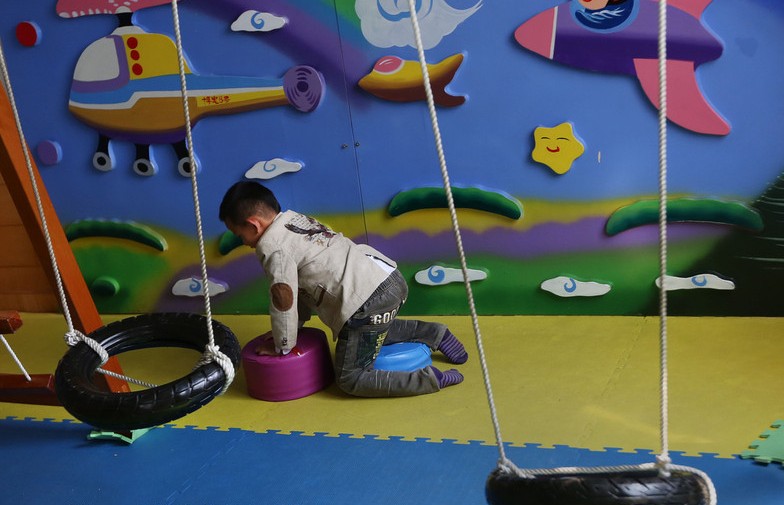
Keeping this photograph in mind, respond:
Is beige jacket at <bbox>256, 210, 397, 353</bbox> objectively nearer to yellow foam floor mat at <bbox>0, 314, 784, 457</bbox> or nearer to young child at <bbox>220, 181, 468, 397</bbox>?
young child at <bbox>220, 181, 468, 397</bbox>

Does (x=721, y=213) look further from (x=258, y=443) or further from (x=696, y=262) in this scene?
(x=258, y=443)

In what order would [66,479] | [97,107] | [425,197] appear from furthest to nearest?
1. [97,107]
2. [425,197]
3. [66,479]

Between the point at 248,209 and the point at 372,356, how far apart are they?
0.78 m

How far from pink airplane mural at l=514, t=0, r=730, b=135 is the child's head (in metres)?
1.35

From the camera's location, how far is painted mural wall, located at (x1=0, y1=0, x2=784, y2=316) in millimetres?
3717

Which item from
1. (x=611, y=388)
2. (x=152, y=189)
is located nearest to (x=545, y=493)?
(x=611, y=388)

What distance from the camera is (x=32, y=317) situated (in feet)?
16.7

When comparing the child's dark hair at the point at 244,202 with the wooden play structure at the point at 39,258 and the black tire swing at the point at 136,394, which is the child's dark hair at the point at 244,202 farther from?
the black tire swing at the point at 136,394

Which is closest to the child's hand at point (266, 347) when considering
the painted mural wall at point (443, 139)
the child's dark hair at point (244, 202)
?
the child's dark hair at point (244, 202)

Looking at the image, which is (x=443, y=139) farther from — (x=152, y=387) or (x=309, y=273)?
(x=152, y=387)

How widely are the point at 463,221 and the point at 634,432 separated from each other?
1.44 metres

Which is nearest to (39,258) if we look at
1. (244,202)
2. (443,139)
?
(244,202)

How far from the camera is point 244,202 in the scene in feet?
11.6

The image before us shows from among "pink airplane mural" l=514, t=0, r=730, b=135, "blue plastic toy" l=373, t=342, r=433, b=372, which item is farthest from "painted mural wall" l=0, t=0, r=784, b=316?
"blue plastic toy" l=373, t=342, r=433, b=372
